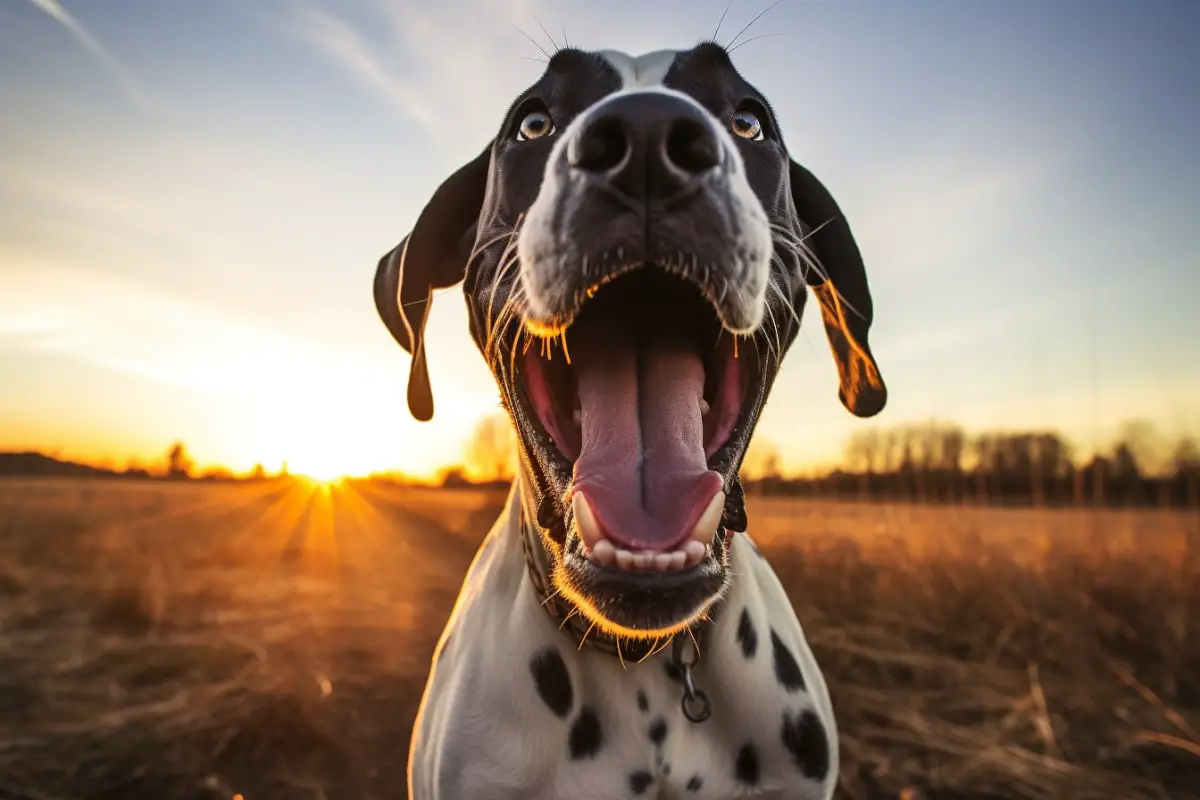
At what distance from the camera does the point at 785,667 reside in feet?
8.57

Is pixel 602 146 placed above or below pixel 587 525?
above

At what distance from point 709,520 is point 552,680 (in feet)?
2.88

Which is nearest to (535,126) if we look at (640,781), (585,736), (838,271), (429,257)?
(429,257)

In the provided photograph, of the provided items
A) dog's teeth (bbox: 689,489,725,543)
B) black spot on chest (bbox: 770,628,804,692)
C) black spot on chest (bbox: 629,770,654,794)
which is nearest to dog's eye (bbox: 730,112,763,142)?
dog's teeth (bbox: 689,489,725,543)

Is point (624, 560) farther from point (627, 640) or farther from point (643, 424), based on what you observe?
point (627, 640)

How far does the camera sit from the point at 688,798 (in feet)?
7.50

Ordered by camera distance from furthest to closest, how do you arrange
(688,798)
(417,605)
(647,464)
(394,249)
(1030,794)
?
(417,605) < (1030,794) < (394,249) < (688,798) < (647,464)

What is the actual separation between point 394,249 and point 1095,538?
298 inches

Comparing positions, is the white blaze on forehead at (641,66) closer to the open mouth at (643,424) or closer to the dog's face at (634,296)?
the dog's face at (634,296)

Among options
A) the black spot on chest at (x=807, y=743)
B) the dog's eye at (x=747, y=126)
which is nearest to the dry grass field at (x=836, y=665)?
the black spot on chest at (x=807, y=743)

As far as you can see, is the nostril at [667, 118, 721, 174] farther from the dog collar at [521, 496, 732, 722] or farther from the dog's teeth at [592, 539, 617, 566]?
the dog collar at [521, 496, 732, 722]

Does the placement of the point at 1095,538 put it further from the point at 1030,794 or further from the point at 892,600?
the point at 1030,794

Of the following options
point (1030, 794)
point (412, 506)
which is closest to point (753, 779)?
point (1030, 794)

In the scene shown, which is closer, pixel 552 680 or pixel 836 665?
pixel 552 680
